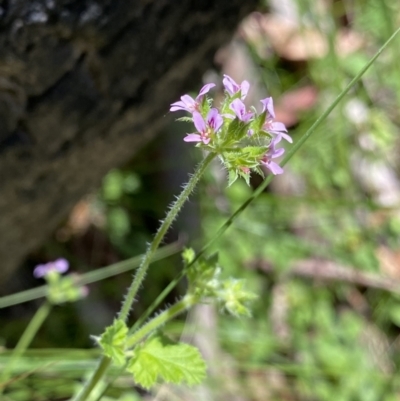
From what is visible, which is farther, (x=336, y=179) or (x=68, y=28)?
(x=336, y=179)

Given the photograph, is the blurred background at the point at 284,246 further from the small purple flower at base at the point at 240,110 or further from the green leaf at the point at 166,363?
the small purple flower at base at the point at 240,110

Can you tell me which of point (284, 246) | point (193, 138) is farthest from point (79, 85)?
point (284, 246)

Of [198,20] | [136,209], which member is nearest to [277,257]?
[136,209]

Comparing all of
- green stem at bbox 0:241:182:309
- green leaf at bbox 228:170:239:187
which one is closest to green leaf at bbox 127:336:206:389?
green leaf at bbox 228:170:239:187

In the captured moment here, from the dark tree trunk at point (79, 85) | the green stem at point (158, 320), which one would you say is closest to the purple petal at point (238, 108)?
the green stem at point (158, 320)

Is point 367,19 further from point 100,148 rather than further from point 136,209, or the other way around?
point 100,148

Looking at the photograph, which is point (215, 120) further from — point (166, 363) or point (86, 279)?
point (86, 279)
